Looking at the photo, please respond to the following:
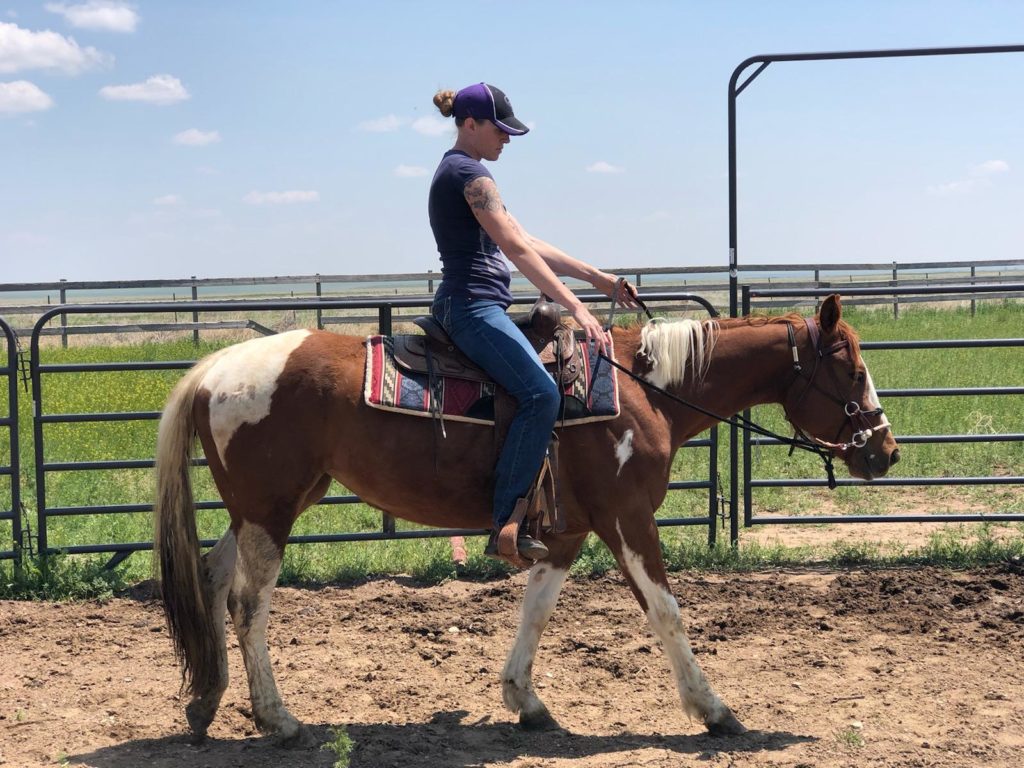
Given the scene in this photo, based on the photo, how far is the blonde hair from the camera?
13.4 ft

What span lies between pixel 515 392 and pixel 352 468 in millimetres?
772

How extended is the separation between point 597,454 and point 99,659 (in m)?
2.89

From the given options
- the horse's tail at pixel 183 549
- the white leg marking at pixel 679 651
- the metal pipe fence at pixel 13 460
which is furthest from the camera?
the metal pipe fence at pixel 13 460

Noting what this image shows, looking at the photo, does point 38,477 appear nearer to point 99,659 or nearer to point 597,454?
point 99,659

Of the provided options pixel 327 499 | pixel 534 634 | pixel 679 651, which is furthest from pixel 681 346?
pixel 327 499

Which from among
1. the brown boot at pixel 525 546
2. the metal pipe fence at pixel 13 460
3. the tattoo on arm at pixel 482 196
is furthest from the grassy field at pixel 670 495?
the tattoo on arm at pixel 482 196

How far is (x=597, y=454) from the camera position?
4.18 m

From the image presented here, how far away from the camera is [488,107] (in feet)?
13.1

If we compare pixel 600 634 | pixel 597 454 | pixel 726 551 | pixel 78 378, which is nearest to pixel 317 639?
pixel 600 634

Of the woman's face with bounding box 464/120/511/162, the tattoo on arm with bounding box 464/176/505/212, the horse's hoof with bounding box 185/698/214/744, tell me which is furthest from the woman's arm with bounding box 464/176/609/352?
the horse's hoof with bounding box 185/698/214/744

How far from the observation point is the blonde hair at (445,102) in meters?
4.10

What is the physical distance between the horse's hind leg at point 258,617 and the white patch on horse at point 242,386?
1.25 ft

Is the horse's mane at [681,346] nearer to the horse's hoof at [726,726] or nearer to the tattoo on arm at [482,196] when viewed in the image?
the tattoo on arm at [482,196]

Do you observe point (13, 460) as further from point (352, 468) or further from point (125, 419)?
point (352, 468)
